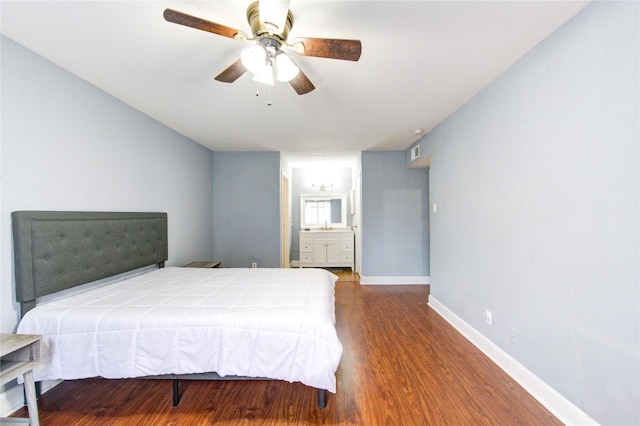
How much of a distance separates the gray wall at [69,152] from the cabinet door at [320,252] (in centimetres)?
298

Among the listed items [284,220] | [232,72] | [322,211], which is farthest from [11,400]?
[322,211]

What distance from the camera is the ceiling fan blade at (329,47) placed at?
4.18 feet

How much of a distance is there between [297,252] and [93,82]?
183 inches

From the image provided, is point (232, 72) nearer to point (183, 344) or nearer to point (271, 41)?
point (271, 41)

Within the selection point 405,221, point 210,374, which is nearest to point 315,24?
point 210,374

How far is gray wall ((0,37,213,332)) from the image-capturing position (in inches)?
60.4

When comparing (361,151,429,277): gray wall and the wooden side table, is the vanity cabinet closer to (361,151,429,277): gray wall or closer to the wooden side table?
(361,151,429,277): gray wall

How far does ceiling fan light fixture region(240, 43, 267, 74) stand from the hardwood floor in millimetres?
2064

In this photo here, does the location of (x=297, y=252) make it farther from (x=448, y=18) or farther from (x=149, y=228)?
(x=448, y=18)

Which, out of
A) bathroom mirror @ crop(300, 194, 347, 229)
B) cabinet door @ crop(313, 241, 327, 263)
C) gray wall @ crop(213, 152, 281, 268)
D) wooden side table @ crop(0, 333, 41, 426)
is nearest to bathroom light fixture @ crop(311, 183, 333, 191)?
bathroom mirror @ crop(300, 194, 347, 229)

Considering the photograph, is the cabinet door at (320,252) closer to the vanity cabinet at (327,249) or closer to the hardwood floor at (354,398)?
the vanity cabinet at (327,249)

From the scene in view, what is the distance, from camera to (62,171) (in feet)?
6.04

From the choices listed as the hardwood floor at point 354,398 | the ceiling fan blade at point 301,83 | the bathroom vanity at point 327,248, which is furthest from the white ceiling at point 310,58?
the bathroom vanity at point 327,248

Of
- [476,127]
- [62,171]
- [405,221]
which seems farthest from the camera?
[405,221]
